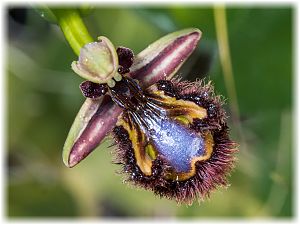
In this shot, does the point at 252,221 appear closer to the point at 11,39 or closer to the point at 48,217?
the point at 48,217

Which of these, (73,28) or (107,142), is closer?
(73,28)

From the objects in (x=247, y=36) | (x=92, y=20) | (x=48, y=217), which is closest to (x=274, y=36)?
(x=247, y=36)

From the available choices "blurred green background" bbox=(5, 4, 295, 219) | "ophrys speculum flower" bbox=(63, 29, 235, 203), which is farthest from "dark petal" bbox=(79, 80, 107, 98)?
"blurred green background" bbox=(5, 4, 295, 219)

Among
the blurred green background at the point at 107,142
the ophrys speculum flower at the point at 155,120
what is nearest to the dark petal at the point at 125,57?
the ophrys speculum flower at the point at 155,120

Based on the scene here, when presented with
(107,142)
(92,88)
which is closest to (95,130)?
(92,88)

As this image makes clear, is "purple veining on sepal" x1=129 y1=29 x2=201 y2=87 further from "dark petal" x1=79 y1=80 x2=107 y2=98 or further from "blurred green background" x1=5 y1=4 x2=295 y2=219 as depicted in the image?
"blurred green background" x1=5 y1=4 x2=295 y2=219

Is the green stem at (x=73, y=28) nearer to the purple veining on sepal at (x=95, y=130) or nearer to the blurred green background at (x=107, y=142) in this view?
the purple veining on sepal at (x=95, y=130)

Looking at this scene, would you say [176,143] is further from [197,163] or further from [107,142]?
[107,142]
